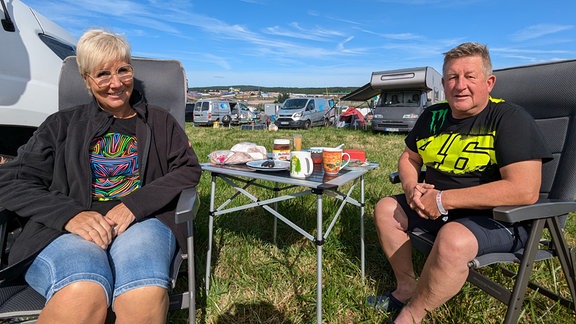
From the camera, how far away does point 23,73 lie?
2.44m

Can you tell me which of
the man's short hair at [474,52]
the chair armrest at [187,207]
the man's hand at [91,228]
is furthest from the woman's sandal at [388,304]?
the man's hand at [91,228]

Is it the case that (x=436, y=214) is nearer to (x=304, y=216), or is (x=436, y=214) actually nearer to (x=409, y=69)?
(x=304, y=216)

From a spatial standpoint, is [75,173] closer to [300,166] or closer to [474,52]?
[300,166]

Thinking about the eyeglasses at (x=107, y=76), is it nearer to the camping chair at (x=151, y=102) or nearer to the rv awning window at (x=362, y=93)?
the camping chair at (x=151, y=102)

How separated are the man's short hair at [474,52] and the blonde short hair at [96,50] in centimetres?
171

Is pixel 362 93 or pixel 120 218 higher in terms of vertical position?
pixel 362 93

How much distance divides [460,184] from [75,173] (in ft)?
6.54

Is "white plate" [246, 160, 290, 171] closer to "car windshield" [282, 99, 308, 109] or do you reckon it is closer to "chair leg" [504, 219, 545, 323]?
"chair leg" [504, 219, 545, 323]

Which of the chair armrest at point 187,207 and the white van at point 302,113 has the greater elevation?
the white van at point 302,113

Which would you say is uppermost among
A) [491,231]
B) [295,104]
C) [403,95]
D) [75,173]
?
[403,95]

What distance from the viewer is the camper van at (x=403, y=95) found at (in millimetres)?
11812

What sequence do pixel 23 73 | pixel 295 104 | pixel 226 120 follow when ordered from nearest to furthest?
pixel 23 73 → pixel 295 104 → pixel 226 120

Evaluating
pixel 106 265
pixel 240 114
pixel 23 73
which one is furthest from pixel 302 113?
pixel 106 265

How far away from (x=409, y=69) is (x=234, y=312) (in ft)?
39.3
